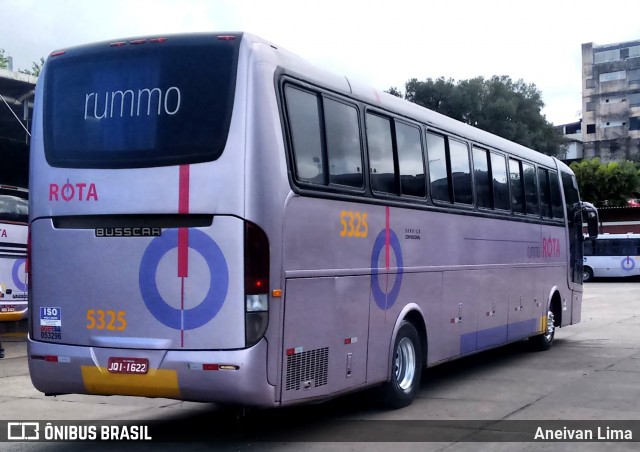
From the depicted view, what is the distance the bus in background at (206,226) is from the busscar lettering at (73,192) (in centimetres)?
1

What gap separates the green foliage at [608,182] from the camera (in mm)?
58500

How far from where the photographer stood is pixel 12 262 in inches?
575

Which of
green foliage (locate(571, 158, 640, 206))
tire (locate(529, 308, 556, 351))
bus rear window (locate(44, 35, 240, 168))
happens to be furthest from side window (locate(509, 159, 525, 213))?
green foliage (locate(571, 158, 640, 206))

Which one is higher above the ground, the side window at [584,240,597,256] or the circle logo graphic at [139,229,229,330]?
the side window at [584,240,597,256]

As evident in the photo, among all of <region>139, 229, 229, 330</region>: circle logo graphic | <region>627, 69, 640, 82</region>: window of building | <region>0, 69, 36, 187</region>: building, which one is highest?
<region>627, 69, 640, 82</region>: window of building

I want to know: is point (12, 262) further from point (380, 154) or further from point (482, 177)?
point (380, 154)

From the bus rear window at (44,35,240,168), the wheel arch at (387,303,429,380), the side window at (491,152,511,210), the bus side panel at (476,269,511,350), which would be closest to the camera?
the bus rear window at (44,35,240,168)

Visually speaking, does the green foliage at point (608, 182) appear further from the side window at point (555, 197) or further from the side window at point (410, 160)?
the side window at point (410, 160)

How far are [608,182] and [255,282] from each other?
5570 cm

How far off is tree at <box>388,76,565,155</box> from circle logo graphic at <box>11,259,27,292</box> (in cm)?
4497

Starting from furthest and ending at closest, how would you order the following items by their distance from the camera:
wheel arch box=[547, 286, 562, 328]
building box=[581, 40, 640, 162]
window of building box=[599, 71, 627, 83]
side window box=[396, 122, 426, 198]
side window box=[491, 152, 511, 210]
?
window of building box=[599, 71, 627, 83]
building box=[581, 40, 640, 162]
wheel arch box=[547, 286, 562, 328]
side window box=[491, 152, 511, 210]
side window box=[396, 122, 426, 198]

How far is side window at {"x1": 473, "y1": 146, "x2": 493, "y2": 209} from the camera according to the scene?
38.4 feet

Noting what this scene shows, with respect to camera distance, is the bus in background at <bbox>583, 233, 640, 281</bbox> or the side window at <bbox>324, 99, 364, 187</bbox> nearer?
the side window at <bbox>324, 99, 364, 187</bbox>

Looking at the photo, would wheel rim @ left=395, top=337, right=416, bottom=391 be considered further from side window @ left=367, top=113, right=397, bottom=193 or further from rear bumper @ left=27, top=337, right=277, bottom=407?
rear bumper @ left=27, top=337, right=277, bottom=407
